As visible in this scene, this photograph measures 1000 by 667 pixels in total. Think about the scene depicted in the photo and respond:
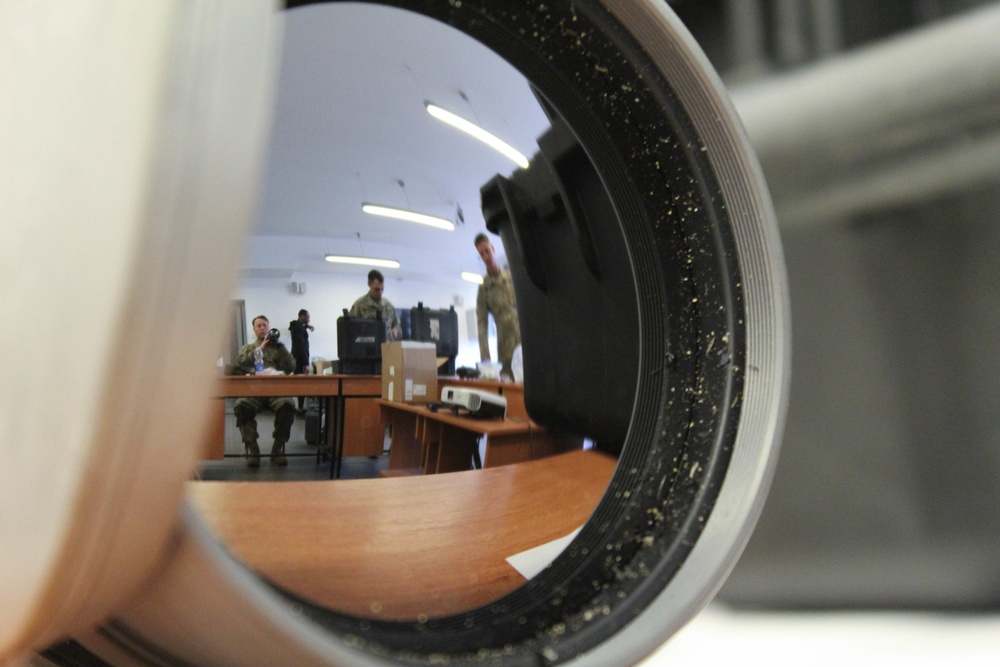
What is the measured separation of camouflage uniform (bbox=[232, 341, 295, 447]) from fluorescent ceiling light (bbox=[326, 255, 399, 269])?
68 mm

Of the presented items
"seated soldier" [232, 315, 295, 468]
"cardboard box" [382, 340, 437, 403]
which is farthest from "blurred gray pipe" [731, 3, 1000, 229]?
"seated soldier" [232, 315, 295, 468]

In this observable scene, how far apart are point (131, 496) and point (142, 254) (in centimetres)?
7

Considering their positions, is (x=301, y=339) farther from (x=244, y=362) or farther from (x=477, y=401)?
(x=477, y=401)

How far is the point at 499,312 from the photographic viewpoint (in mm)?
447

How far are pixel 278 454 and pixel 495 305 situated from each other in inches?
7.6

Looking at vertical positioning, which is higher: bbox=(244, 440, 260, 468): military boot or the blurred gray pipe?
the blurred gray pipe

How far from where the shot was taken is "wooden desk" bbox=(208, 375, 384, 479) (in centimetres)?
37

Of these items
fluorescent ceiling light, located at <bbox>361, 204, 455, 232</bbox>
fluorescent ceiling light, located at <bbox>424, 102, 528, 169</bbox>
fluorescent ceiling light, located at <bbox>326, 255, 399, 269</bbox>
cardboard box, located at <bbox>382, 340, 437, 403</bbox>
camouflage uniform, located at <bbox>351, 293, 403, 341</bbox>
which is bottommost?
cardboard box, located at <bbox>382, 340, 437, 403</bbox>

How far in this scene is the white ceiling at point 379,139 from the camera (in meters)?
0.33

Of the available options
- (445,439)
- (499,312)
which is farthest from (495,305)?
(445,439)

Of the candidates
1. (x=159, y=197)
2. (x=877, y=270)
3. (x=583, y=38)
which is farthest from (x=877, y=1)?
(x=159, y=197)

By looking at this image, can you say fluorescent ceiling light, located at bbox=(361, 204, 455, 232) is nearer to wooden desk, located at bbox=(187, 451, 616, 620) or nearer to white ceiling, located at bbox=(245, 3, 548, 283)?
white ceiling, located at bbox=(245, 3, 548, 283)

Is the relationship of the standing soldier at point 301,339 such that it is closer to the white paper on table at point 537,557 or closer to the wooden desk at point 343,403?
the wooden desk at point 343,403

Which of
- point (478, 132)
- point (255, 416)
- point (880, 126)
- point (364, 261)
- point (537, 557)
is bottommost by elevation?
point (537, 557)
